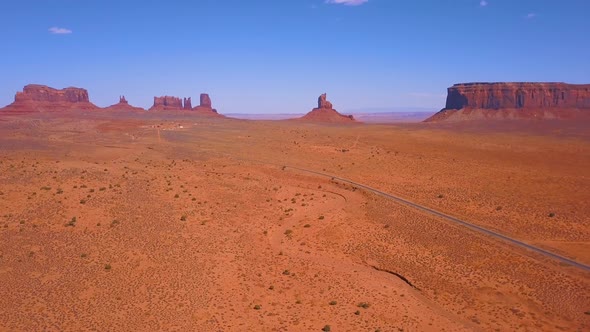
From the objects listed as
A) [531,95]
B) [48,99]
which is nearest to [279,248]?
[531,95]

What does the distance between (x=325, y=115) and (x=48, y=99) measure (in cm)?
9334

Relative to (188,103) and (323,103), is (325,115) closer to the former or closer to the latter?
(323,103)

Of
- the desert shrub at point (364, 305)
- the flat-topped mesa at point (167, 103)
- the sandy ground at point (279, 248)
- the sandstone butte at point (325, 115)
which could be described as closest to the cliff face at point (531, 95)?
the sandstone butte at point (325, 115)

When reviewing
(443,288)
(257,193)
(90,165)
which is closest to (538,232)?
(443,288)

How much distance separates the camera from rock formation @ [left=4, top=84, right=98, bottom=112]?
445 ft

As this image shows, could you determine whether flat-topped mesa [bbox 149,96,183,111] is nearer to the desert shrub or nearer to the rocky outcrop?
the rocky outcrop

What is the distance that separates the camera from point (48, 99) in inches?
5689

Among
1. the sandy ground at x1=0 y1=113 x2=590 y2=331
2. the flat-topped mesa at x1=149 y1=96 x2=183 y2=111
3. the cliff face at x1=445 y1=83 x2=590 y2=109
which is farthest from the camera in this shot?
the flat-topped mesa at x1=149 y1=96 x2=183 y2=111

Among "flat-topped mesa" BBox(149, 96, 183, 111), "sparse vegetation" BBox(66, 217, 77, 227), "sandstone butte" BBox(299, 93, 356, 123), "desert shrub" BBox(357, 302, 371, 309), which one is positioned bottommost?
"desert shrub" BBox(357, 302, 371, 309)

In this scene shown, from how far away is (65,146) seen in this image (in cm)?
5938

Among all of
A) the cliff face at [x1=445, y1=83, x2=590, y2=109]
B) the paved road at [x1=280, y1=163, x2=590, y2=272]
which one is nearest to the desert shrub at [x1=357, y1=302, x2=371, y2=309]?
the paved road at [x1=280, y1=163, x2=590, y2=272]

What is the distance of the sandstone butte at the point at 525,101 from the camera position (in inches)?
4786

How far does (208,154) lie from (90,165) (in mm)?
15725

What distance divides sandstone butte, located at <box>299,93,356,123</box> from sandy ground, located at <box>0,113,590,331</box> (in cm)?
9355
